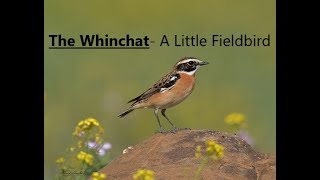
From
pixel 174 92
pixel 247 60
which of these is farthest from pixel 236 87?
pixel 174 92

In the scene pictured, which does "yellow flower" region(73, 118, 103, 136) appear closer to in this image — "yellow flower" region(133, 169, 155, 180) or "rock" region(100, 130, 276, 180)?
"rock" region(100, 130, 276, 180)

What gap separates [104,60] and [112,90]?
151cm

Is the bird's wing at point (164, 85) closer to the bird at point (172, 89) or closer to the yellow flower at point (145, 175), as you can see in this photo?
the bird at point (172, 89)

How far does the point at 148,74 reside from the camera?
19141 millimetres

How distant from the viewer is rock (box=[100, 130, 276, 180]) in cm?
1145

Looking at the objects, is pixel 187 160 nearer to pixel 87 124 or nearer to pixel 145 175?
pixel 87 124

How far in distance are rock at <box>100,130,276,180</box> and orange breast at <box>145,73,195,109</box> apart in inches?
62.7

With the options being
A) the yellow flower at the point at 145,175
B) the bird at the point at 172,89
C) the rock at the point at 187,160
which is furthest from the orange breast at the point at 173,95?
the yellow flower at the point at 145,175

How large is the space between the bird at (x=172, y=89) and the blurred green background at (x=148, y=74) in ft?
8.20

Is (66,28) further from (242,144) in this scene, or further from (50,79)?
(242,144)

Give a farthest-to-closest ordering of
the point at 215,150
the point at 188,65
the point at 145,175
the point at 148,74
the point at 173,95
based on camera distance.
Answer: the point at 148,74 < the point at 188,65 < the point at 173,95 < the point at 215,150 < the point at 145,175

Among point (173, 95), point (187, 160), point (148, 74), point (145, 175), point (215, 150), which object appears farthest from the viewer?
point (148, 74)

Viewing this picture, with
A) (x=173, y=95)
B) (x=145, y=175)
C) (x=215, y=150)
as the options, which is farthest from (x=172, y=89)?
(x=145, y=175)

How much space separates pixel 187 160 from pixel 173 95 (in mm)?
2464
